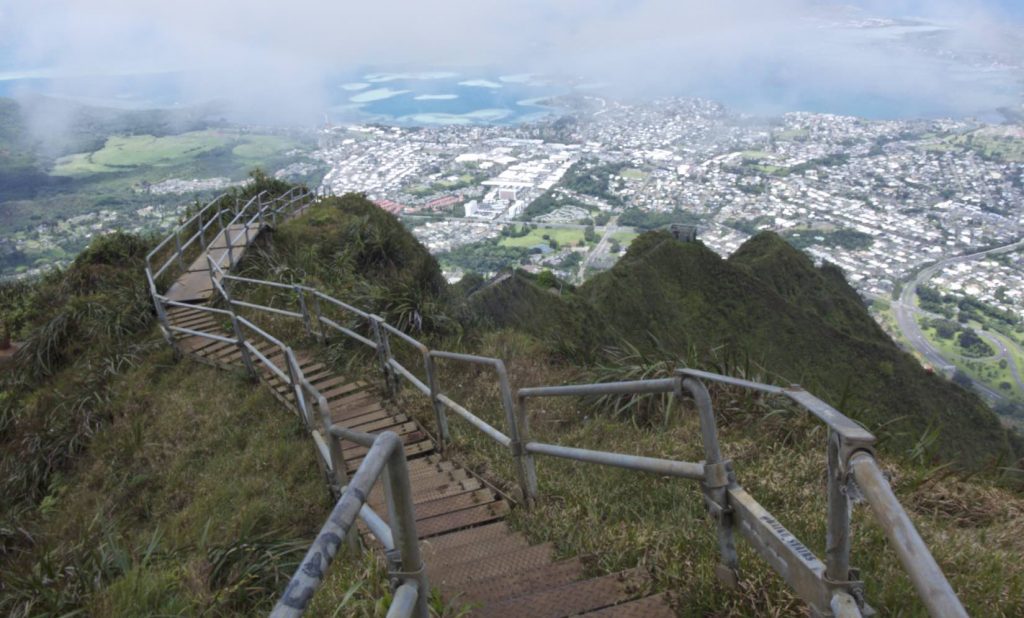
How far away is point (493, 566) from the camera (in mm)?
3711

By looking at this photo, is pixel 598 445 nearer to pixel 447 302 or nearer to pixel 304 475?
pixel 304 475

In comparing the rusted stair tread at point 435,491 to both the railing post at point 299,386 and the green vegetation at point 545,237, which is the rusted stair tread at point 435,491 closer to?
the railing post at point 299,386

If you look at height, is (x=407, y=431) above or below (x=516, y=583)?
below

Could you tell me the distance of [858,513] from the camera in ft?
12.7

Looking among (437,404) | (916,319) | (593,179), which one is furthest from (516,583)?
(593,179)

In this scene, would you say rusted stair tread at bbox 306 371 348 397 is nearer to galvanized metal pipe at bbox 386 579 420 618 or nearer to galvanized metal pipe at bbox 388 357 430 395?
galvanized metal pipe at bbox 388 357 430 395

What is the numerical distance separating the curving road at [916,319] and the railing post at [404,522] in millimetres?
27380

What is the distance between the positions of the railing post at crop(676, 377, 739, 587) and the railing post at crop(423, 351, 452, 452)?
10.2ft

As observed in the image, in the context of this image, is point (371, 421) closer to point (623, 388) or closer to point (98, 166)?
point (623, 388)

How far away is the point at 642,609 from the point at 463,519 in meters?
1.97

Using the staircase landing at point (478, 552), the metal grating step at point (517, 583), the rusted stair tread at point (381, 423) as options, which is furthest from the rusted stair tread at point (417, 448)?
the metal grating step at point (517, 583)

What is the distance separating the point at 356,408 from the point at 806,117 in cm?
8718

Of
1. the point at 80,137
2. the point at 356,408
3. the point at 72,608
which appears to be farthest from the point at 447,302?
the point at 80,137

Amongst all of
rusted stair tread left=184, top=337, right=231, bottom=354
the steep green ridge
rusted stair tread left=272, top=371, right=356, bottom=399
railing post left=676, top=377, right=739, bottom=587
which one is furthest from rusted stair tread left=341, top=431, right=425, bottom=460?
the steep green ridge
